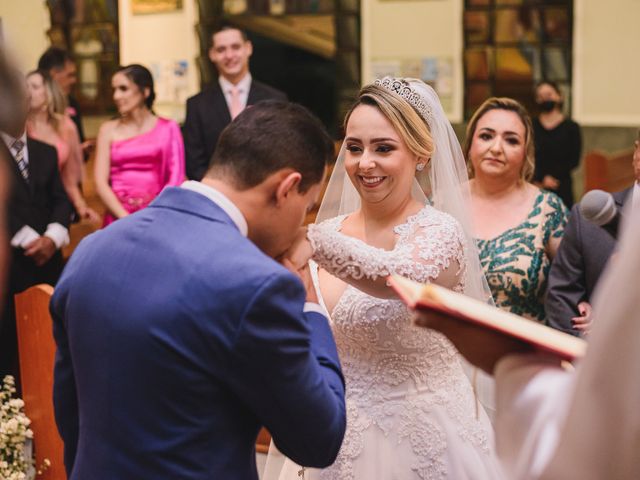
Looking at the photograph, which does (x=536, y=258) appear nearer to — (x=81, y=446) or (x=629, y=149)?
(x=81, y=446)

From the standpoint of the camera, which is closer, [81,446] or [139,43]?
[81,446]

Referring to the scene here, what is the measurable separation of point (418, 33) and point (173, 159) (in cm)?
453

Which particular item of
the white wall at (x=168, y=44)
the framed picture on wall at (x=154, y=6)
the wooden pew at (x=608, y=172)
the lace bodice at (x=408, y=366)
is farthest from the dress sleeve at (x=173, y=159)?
the framed picture on wall at (x=154, y=6)

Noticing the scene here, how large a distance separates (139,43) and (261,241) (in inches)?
358

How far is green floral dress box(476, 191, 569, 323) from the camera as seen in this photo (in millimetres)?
4000

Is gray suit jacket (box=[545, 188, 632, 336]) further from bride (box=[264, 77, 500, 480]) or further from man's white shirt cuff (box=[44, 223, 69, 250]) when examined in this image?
man's white shirt cuff (box=[44, 223, 69, 250])

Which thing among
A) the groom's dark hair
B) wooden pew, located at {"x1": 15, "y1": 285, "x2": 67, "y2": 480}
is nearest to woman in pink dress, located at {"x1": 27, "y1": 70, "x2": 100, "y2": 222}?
wooden pew, located at {"x1": 15, "y1": 285, "x2": 67, "y2": 480}

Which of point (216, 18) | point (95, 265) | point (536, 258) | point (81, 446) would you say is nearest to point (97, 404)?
point (81, 446)

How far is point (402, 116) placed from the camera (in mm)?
3070

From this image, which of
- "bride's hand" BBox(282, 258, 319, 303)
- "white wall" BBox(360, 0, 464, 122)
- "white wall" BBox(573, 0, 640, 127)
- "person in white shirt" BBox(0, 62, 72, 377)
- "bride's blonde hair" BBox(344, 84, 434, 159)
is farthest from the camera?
"white wall" BBox(360, 0, 464, 122)

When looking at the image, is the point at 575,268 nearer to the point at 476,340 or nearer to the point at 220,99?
the point at 476,340

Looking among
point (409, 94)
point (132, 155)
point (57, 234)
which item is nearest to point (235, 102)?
point (132, 155)

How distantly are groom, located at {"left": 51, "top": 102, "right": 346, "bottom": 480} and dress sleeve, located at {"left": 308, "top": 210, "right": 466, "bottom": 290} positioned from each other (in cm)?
62

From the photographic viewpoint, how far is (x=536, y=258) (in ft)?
13.2
